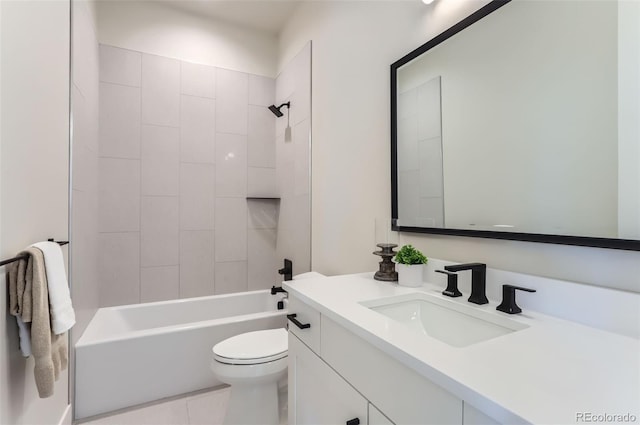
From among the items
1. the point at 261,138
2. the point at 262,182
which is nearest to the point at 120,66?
the point at 261,138

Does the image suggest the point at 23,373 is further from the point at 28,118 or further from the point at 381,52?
the point at 381,52

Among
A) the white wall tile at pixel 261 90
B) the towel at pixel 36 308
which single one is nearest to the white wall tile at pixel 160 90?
the white wall tile at pixel 261 90

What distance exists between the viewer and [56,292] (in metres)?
1.11

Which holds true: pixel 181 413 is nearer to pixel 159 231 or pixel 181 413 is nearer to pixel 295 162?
pixel 159 231

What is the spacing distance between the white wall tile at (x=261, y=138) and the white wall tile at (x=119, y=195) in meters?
0.98

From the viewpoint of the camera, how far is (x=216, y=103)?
288cm

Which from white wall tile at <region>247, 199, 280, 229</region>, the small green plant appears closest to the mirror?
the small green plant

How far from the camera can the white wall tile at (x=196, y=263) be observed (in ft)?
9.10

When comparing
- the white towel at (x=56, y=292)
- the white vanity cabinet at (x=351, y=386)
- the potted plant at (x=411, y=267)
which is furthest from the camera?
the potted plant at (x=411, y=267)

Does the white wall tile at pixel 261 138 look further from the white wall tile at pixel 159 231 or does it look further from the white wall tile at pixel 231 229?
the white wall tile at pixel 159 231

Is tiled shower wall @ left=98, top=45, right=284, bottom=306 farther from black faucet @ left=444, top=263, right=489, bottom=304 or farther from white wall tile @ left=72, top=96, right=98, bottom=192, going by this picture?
black faucet @ left=444, top=263, right=489, bottom=304

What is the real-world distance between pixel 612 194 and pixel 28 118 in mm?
1846

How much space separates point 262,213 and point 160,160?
998 millimetres

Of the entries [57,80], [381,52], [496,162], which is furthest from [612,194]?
[57,80]
